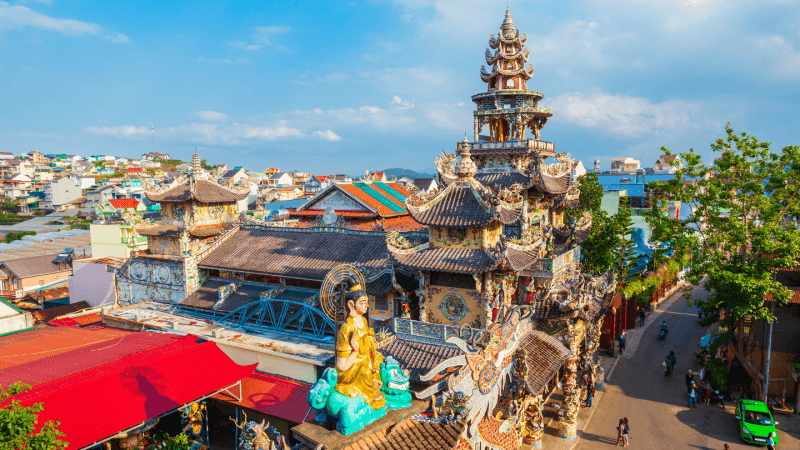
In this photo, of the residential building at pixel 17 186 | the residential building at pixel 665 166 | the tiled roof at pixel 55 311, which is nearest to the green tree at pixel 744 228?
the residential building at pixel 665 166

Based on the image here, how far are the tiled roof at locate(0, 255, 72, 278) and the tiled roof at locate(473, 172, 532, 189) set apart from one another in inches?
1668

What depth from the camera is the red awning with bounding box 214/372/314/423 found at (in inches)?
652

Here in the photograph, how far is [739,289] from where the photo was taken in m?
20.1

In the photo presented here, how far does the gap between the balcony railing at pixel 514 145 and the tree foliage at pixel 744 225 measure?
18.4 feet

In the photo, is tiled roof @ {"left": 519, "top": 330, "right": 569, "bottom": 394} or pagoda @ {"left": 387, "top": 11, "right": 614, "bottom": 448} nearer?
pagoda @ {"left": 387, "top": 11, "right": 614, "bottom": 448}

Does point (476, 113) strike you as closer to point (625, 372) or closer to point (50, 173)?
point (625, 372)

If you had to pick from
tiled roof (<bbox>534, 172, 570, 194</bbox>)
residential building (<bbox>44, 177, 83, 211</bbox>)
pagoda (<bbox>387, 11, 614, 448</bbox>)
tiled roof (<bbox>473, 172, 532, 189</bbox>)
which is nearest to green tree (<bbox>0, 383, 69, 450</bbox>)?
pagoda (<bbox>387, 11, 614, 448</bbox>)

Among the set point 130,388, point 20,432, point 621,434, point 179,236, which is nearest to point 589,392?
point 621,434

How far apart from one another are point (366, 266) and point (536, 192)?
365 inches

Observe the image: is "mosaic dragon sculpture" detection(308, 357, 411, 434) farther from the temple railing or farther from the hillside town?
the temple railing

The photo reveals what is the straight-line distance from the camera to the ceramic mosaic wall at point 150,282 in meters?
25.8

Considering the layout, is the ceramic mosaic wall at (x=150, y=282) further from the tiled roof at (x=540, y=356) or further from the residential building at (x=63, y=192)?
the residential building at (x=63, y=192)

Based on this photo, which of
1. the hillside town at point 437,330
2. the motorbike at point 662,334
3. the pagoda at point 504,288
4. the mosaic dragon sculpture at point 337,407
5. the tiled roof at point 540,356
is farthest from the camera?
the motorbike at point 662,334

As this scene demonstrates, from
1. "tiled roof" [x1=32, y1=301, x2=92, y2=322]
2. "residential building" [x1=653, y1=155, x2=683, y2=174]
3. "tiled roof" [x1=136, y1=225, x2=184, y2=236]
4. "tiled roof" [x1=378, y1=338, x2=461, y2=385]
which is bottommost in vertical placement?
"tiled roof" [x1=32, y1=301, x2=92, y2=322]
